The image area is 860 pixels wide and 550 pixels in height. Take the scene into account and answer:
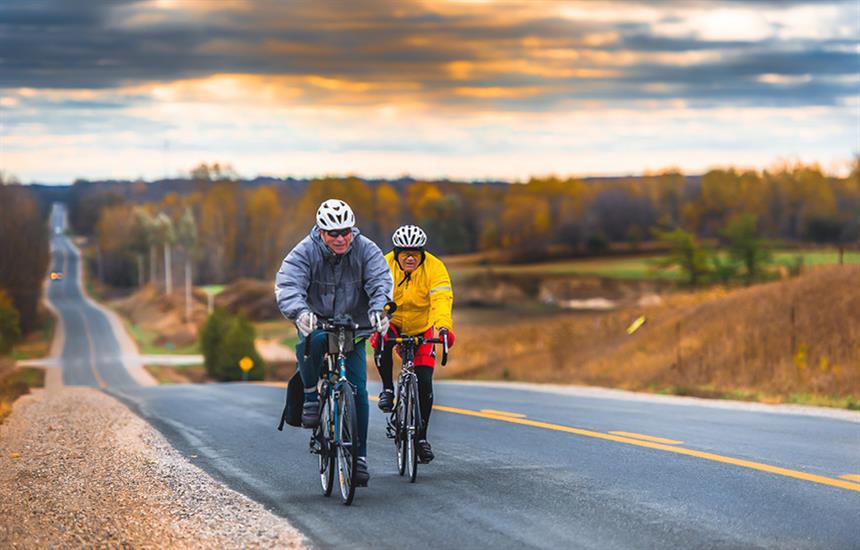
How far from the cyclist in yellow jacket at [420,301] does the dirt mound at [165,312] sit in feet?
335

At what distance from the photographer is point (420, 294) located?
951 centimetres

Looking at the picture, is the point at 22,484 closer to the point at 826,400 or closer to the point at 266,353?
the point at 826,400

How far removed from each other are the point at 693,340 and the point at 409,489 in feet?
72.9

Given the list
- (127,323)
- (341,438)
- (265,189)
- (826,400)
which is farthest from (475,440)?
(265,189)

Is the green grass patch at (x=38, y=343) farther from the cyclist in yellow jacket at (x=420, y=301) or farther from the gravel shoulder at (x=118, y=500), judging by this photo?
the cyclist in yellow jacket at (x=420, y=301)

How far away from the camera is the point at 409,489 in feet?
28.9

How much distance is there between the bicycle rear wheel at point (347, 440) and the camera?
8.05 meters

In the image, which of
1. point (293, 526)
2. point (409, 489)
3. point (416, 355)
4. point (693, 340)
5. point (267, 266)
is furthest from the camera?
point (267, 266)

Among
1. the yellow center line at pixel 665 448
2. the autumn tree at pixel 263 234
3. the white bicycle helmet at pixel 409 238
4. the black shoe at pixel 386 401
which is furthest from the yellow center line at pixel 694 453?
the autumn tree at pixel 263 234

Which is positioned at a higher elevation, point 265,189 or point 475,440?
point 265,189

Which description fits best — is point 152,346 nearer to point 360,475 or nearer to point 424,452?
point 424,452

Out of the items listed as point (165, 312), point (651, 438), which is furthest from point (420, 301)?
point (165, 312)

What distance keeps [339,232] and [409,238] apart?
126 centimetres

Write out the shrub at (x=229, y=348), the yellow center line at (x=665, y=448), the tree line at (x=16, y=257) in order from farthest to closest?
the shrub at (x=229, y=348) < the tree line at (x=16, y=257) < the yellow center line at (x=665, y=448)
